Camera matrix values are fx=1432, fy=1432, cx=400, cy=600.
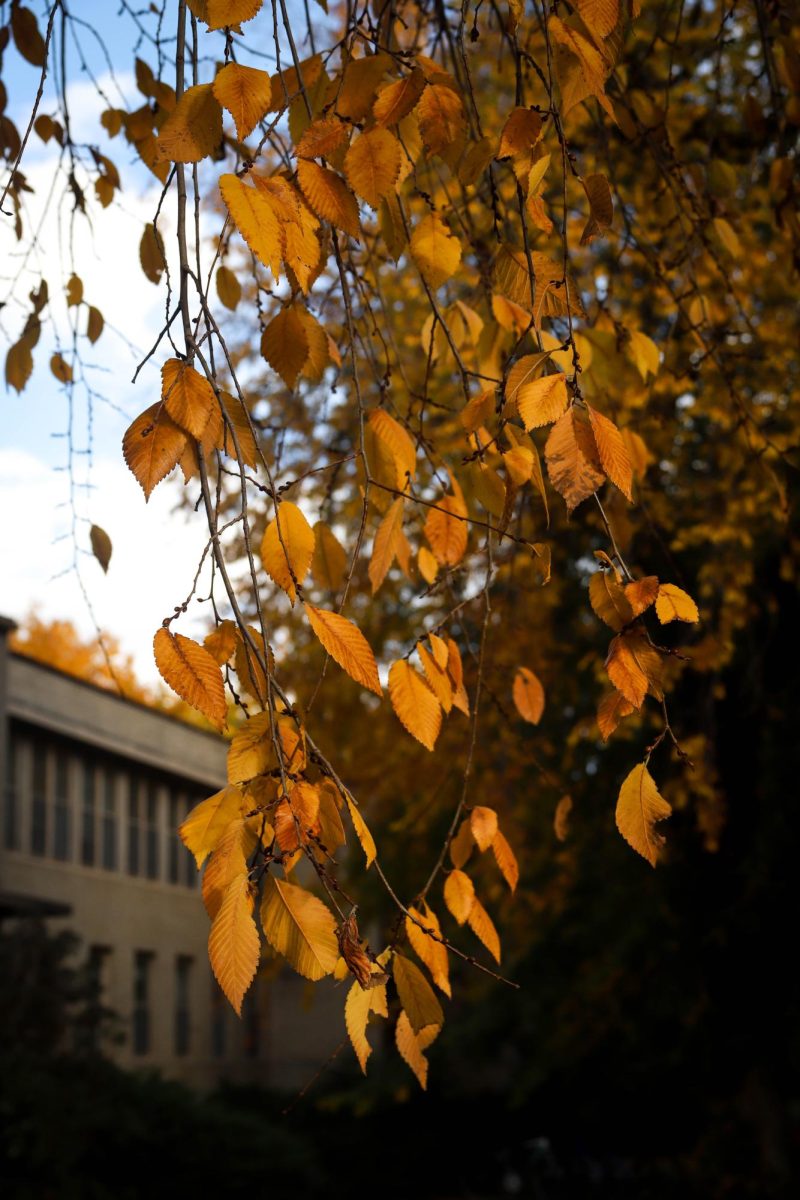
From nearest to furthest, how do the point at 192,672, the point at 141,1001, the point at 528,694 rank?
the point at 192,672 → the point at 528,694 → the point at 141,1001

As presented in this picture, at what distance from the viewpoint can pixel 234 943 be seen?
4.83 ft

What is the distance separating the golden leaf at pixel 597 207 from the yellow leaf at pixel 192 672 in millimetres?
792

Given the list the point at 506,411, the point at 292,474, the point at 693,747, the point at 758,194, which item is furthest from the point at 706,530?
the point at 506,411

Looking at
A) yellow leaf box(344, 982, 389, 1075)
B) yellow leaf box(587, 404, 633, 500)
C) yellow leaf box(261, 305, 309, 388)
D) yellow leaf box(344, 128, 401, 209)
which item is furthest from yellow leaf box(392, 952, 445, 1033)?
yellow leaf box(344, 128, 401, 209)

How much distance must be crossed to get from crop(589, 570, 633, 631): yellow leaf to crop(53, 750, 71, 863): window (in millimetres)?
24381

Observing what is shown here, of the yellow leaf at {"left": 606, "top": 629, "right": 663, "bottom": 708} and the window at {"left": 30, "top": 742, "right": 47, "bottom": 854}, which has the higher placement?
the window at {"left": 30, "top": 742, "right": 47, "bottom": 854}

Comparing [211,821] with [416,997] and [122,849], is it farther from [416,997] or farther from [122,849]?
[122,849]

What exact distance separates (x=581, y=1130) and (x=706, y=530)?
1465cm

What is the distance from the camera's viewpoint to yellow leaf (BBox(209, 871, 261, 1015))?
1.45m

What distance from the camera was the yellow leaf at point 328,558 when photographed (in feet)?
7.45

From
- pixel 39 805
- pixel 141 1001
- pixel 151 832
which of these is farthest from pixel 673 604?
pixel 141 1001

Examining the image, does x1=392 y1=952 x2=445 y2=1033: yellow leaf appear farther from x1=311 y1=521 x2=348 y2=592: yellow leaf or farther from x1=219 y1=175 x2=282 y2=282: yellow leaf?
x1=219 y1=175 x2=282 y2=282: yellow leaf

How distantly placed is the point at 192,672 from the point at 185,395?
0.34 metres

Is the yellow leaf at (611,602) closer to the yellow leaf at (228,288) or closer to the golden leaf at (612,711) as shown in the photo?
the golden leaf at (612,711)
